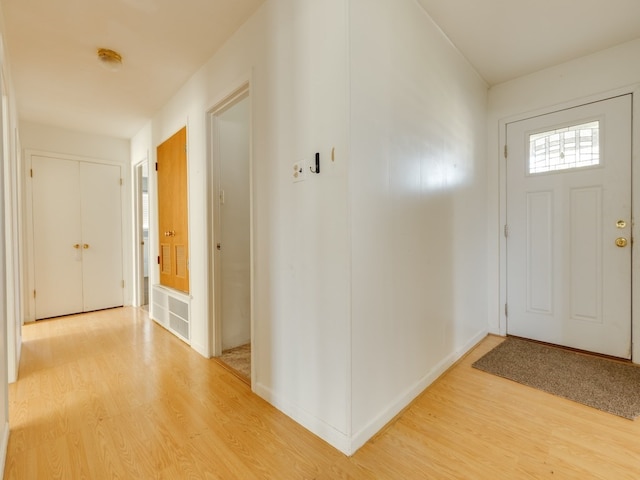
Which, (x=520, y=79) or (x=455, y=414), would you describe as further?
(x=520, y=79)

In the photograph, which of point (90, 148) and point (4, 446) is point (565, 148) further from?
point (90, 148)

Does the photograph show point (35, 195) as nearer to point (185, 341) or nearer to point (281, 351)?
point (185, 341)

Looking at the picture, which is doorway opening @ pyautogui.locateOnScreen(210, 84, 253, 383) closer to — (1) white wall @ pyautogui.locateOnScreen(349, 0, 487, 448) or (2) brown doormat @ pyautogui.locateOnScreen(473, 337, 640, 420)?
(1) white wall @ pyautogui.locateOnScreen(349, 0, 487, 448)

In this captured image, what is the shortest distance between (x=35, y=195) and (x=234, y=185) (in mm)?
2905

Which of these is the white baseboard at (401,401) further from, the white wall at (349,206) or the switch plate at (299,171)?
the switch plate at (299,171)

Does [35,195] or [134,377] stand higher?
[35,195]

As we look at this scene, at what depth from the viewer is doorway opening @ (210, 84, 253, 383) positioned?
2.55 m

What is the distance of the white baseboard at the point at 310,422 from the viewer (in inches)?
57.8

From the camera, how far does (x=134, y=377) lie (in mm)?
2242

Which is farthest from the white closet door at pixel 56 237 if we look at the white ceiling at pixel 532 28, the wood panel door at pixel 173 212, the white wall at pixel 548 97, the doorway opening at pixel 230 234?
the white wall at pixel 548 97

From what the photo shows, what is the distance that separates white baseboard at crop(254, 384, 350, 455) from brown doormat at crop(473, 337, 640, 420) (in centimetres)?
142

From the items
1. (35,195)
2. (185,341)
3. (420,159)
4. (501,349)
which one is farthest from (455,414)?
(35,195)

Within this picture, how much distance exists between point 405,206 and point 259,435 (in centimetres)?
151

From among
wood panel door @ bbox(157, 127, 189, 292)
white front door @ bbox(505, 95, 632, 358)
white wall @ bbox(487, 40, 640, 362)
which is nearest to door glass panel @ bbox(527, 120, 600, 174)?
white front door @ bbox(505, 95, 632, 358)
